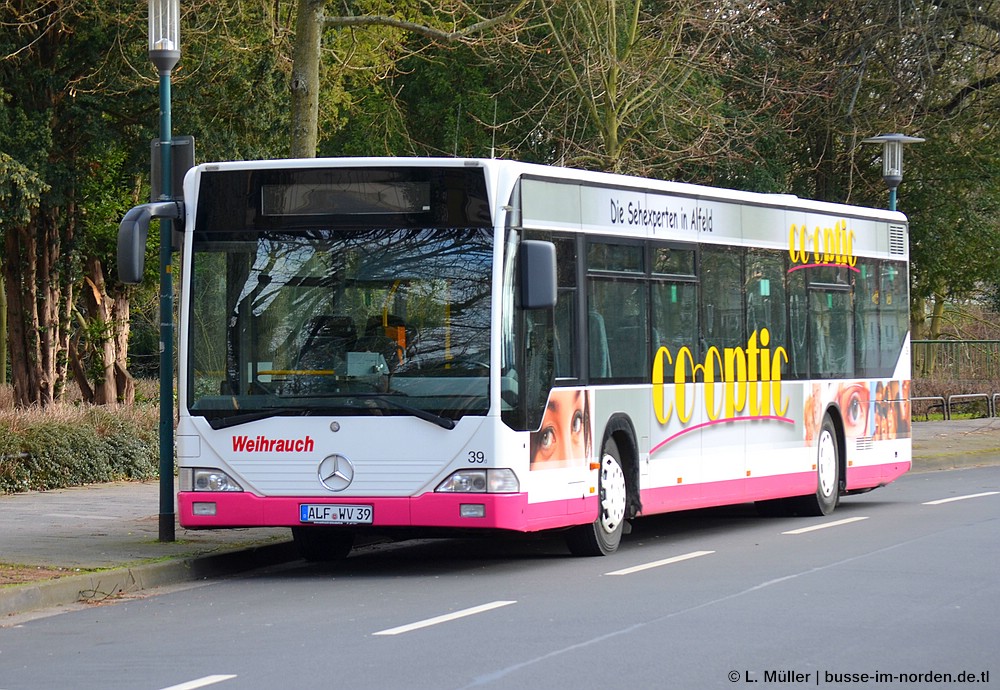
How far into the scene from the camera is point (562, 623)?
31.4 feet

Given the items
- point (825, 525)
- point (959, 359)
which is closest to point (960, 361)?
point (959, 359)

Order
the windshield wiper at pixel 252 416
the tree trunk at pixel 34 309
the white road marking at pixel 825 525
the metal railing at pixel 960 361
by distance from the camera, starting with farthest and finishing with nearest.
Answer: the metal railing at pixel 960 361 → the tree trunk at pixel 34 309 → the white road marking at pixel 825 525 → the windshield wiper at pixel 252 416

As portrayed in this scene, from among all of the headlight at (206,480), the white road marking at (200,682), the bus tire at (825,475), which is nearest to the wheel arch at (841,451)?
the bus tire at (825,475)

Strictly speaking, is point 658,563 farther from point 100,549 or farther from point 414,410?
point 100,549

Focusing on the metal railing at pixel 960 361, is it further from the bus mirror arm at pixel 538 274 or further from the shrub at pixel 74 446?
the bus mirror arm at pixel 538 274

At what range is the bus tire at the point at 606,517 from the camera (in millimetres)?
13266

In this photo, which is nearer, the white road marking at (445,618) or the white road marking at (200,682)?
the white road marking at (200,682)

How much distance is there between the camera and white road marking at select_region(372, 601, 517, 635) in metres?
9.41

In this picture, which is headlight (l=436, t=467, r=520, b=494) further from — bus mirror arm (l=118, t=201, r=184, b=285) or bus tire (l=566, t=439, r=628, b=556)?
bus mirror arm (l=118, t=201, r=184, b=285)

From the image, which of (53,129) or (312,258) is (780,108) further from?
(312,258)

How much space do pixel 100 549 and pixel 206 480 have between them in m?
1.36

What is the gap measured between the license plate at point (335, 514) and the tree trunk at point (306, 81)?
5.27 metres

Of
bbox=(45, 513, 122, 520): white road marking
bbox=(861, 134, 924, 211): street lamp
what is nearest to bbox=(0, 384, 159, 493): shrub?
bbox=(45, 513, 122, 520): white road marking

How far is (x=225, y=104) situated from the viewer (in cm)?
2630
